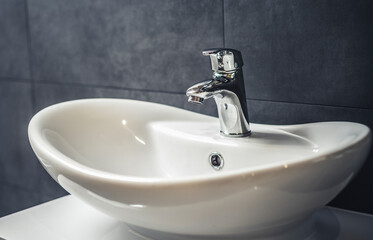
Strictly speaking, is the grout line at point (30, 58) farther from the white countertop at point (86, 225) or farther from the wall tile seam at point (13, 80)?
the white countertop at point (86, 225)

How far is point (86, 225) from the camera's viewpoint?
0.85m

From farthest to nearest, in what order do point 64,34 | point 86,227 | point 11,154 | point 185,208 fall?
point 11,154, point 64,34, point 86,227, point 185,208

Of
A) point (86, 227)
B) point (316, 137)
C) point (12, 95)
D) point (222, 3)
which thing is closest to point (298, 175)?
point (316, 137)

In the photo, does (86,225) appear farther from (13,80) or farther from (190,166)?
(13,80)

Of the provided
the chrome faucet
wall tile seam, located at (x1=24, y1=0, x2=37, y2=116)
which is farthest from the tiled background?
the chrome faucet

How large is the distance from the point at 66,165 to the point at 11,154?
101cm

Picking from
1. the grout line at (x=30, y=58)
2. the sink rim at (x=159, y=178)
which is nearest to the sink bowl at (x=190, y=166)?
the sink rim at (x=159, y=178)

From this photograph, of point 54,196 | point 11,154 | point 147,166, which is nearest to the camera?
point 147,166

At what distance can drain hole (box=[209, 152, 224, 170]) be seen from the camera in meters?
0.89

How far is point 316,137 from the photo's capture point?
2.77 feet

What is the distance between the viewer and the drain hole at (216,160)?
35.1 inches

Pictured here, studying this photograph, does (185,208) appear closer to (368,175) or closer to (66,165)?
(66,165)

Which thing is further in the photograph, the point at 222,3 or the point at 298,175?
the point at 222,3

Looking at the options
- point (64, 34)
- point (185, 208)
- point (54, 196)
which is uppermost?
point (64, 34)
